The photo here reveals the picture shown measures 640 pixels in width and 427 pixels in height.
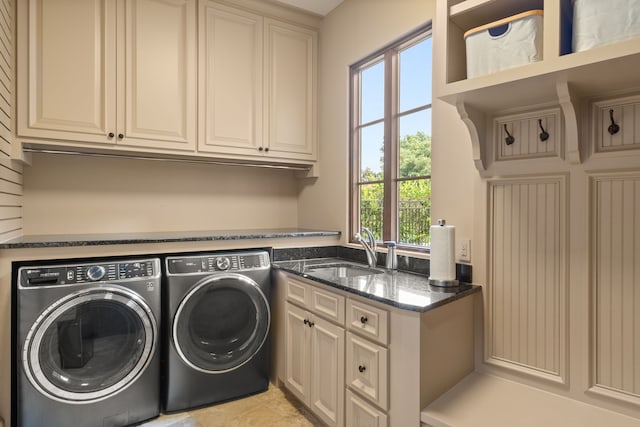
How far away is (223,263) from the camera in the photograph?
87.8 inches

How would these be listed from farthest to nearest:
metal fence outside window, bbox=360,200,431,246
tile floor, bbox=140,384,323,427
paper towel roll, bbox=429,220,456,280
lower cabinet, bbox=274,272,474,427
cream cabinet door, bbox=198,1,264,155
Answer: cream cabinet door, bbox=198,1,264,155
metal fence outside window, bbox=360,200,431,246
tile floor, bbox=140,384,323,427
paper towel roll, bbox=429,220,456,280
lower cabinet, bbox=274,272,474,427

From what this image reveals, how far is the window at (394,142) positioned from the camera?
213cm

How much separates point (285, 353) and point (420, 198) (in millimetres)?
1310

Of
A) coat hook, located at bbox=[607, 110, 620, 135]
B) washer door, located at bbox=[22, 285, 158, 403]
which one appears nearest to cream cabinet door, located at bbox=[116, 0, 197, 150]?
washer door, located at bbox=[22, 285, 158, 403]

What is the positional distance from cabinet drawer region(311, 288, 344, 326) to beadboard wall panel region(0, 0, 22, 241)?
1674 mm

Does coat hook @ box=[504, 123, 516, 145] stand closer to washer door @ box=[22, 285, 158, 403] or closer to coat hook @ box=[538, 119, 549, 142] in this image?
coat hook @ box=[538, 119, 549, 142]

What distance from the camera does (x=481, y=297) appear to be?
1.72 m

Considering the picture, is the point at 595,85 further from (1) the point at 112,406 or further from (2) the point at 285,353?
(1) the point at 112,406

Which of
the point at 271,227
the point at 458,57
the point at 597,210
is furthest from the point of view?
the point at 271,227

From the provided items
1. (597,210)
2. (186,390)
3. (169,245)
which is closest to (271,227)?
(169,245)

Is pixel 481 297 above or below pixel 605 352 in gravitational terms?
above

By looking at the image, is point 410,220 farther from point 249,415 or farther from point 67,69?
point 67,69

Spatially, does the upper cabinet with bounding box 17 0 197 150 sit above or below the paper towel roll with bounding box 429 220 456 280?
above

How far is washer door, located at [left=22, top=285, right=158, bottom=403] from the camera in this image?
70.5 inches
